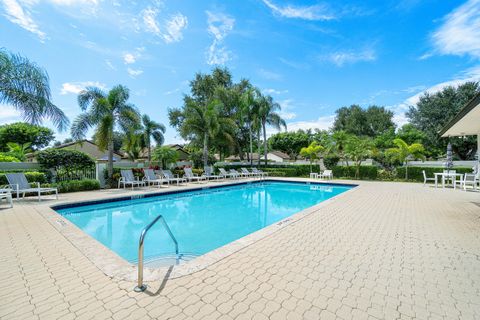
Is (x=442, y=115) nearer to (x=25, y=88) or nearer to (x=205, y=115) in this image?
(x=205, y=115)

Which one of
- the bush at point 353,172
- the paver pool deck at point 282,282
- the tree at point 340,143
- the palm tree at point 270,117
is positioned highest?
the palm tree at point 270,117

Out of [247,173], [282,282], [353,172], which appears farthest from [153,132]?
[282,282]

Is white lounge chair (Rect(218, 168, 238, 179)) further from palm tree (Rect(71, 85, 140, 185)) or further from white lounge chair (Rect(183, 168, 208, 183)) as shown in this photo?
palm tree (Rect(71, 85, 140, 185))

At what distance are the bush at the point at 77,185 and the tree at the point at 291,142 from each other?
143 ft

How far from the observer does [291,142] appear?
52188mm

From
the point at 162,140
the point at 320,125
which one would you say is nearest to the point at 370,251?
the point at 162,140

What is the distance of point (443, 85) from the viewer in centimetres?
2823

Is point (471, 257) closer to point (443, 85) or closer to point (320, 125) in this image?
point (443, 85)

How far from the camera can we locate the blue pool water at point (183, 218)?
19.4ft

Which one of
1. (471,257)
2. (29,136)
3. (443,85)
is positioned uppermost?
(443,85)

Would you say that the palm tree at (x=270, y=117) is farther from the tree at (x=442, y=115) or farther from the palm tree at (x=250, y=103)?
the tree at (x=442, y=115)

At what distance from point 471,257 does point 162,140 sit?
85.1ft

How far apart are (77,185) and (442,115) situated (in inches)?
1452

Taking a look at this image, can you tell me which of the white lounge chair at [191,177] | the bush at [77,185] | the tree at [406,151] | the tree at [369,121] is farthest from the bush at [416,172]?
the tree at [369,121]
